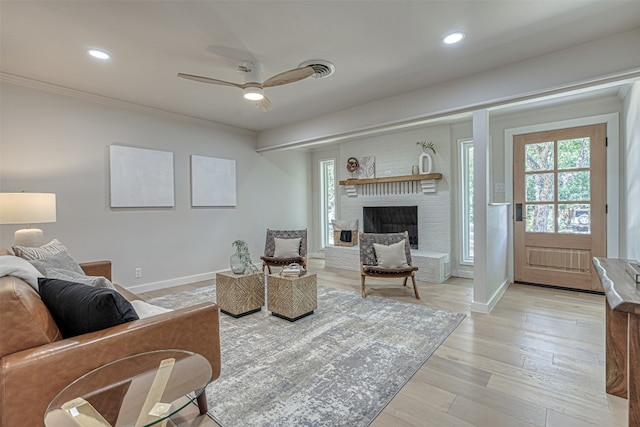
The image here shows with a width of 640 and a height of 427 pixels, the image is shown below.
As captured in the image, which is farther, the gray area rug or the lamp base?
the lamp base

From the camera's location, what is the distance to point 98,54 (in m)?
2.56

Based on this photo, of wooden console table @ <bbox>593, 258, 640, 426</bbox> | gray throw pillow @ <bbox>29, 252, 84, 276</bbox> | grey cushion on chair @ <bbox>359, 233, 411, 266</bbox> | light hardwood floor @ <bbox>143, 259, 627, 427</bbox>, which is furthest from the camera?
grey cushion on chair @ <bbox>359, 233, 411, 266</bbox>

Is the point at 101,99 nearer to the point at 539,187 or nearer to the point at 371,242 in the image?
the point at 371,242

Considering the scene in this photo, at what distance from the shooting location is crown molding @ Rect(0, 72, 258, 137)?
305cm

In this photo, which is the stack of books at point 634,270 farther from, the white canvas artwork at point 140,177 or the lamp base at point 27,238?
the white canvas artwork at point 140,177

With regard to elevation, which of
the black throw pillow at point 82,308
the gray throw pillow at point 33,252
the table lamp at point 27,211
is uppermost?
the table lamp at point 27,211

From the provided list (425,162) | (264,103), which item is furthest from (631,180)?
(264,103)

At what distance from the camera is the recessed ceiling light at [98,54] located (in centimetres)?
250

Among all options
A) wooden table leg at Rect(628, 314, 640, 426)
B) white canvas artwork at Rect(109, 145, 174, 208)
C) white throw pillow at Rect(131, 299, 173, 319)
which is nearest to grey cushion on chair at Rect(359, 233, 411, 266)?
white throw pillow at Rect(131, 299, 173, 319)

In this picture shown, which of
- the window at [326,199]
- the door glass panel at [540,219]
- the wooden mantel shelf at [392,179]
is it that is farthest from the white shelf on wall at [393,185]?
the door glass panel at [540,219]

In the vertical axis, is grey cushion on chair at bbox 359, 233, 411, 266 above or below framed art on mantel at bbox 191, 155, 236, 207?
below

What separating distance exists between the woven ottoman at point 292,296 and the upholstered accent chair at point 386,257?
0.90m

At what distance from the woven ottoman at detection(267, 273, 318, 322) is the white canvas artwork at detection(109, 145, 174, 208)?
220cm

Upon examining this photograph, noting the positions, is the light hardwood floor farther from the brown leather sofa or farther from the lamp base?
the lamp base
